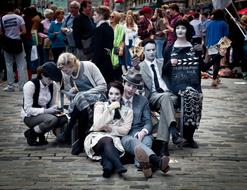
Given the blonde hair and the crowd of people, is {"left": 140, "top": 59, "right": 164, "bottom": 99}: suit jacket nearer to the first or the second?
the crowd of people

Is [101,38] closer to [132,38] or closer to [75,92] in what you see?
[75,92]

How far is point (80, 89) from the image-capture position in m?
8.20

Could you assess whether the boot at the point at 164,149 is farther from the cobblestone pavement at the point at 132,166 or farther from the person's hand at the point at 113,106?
the person's hand at the point at 113,106

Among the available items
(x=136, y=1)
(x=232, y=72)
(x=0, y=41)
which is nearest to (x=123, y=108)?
(x=0, y=41)

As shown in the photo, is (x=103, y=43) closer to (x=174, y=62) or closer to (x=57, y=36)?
(x=174, y=62)

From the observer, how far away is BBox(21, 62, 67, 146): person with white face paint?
8219 mm

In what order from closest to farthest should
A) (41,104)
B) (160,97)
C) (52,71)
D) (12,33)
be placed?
(160,97), (52,71), (41,104), (12,33)

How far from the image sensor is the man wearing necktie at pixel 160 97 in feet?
25.1

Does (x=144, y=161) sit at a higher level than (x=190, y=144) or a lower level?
higher

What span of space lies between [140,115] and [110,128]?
1.66 ft

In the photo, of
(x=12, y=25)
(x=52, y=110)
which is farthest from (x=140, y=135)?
(x=12, y=25)

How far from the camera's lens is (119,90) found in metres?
7.59

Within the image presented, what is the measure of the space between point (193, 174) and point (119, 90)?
1452mm

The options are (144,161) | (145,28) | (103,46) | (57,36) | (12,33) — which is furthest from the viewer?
(145,28)
